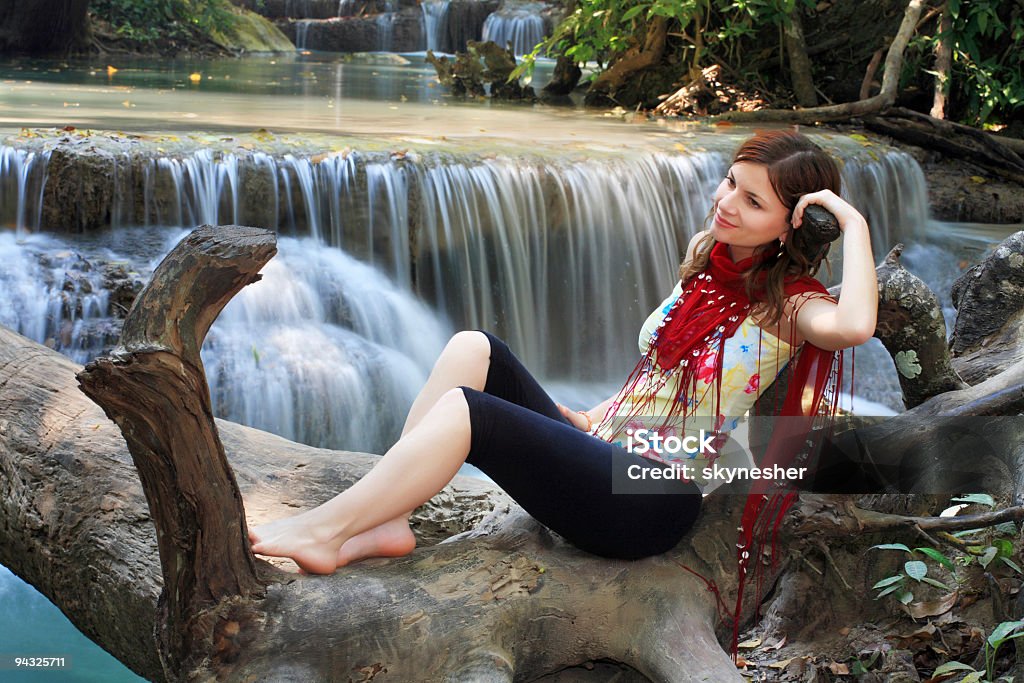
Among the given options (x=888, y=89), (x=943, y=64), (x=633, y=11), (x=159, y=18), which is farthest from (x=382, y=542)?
(x=159, y=18)

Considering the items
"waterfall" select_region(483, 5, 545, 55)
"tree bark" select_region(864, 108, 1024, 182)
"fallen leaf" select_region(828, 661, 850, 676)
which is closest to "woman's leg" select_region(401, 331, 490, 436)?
"fallen leaf" select_region(828, 661, 850, 676)

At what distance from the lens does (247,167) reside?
5875mm

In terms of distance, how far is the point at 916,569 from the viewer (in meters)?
2.56

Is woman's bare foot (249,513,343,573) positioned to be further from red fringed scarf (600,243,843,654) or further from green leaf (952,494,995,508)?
green leaf (952,494,995,508)

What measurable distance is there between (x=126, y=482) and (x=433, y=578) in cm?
95

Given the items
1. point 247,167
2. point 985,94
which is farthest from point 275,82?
point 985,94

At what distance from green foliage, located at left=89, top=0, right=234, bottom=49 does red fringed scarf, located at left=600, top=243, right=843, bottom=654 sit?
52.9 feet

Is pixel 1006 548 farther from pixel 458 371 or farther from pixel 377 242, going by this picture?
pixel 377 242

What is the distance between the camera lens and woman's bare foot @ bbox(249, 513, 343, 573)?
7.24 feet

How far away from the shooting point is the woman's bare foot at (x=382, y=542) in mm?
2279

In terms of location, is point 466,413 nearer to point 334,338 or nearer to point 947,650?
point 947,650

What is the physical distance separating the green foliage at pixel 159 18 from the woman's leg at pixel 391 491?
16.1 metres

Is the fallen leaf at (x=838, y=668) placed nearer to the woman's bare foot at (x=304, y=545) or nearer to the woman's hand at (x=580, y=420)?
the woman's hand at (x=580, y=420)

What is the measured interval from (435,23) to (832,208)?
1871 centimetres
